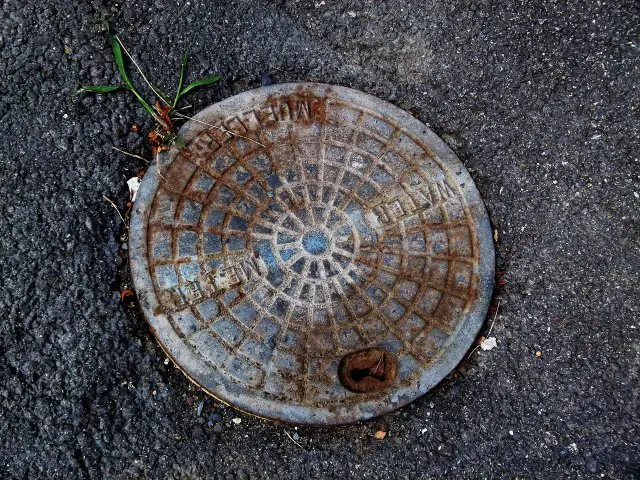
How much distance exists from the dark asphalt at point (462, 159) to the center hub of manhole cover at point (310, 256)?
12 cm

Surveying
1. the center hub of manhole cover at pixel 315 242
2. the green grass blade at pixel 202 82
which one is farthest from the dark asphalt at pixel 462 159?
the center hub of manhole cover at pixel 315 242

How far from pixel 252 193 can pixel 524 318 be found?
114 centimetres

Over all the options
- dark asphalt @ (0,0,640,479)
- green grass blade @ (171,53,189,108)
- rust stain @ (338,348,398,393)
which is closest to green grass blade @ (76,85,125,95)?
dark asphalt @ (0,0,640,479)

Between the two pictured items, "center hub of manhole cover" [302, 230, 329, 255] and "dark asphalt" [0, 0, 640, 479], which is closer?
"dark asphalt" [0, 0, 640, 479]

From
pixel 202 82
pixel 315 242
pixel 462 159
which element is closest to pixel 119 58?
pixel 202 82

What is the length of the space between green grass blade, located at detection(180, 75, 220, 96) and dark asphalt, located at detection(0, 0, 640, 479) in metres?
0.03

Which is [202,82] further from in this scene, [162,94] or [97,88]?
[97,88]

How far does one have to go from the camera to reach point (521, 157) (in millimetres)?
2436

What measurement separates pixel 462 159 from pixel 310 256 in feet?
2.54

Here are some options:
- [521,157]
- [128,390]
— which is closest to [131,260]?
[128,390]

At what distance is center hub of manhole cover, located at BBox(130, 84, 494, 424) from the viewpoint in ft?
6.72

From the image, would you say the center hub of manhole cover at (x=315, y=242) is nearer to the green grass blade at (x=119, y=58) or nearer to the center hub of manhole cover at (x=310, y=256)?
the center hub of manhole cover at (x=310, y=256)

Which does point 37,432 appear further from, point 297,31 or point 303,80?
point 297,31

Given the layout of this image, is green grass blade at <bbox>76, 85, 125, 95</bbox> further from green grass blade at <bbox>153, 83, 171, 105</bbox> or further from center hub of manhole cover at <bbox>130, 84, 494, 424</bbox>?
center hub of manhole cover at <bbox>130, 84, 494, 424</bbox>
